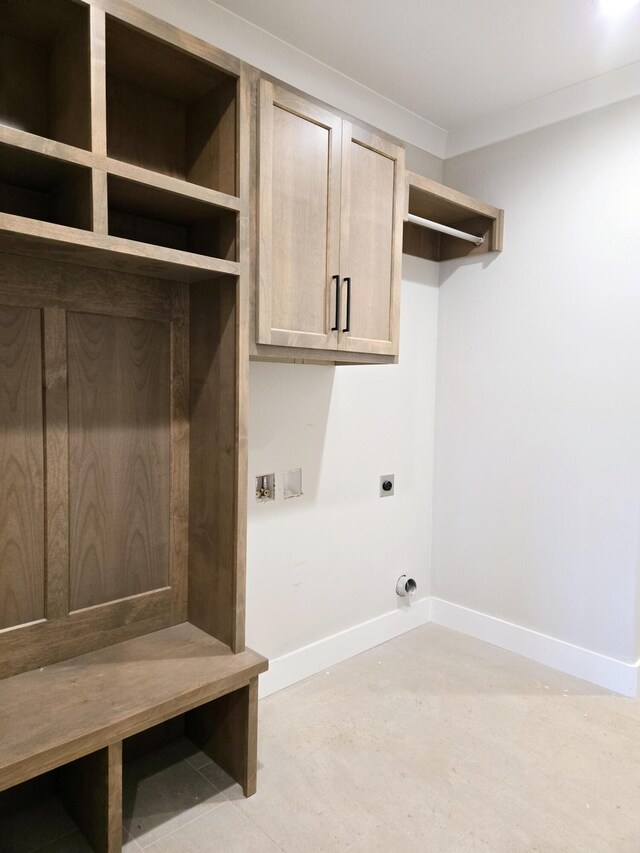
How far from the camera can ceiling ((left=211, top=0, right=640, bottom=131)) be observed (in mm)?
1892

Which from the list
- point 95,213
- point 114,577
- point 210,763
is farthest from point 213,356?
point 210,763

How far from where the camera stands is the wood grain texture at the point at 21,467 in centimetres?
A: 153

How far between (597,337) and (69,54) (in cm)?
216

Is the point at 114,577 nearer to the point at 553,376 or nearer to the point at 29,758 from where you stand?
the point at 29,758

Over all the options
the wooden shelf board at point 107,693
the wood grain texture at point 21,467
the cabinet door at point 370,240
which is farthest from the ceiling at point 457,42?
the wooden shelf board at point 107,693

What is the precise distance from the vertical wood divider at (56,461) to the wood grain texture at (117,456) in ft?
0.08

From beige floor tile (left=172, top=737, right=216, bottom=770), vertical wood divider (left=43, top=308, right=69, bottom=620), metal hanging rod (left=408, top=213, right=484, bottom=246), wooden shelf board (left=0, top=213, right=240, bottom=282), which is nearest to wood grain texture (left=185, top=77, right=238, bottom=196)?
wooden shelf board (left=0, top=213, right=240, bottom=282)

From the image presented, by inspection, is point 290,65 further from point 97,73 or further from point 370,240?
point 97,73

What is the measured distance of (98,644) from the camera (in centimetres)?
173

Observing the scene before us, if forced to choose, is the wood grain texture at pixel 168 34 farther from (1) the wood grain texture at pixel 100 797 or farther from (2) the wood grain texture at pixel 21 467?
(1) the wood grain texture at pixel 100 797

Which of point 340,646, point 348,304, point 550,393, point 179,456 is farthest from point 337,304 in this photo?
point 340,646

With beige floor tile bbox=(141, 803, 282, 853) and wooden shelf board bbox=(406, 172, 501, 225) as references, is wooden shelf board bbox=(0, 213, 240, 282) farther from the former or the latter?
beige floor tile bbox=(141, 803, 282, 853)

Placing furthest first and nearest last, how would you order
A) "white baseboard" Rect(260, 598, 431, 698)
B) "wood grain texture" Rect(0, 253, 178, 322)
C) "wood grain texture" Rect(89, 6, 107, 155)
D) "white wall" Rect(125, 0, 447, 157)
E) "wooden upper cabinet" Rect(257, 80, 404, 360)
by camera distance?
"white baseboard" Rect(260, 598, 431, 698) → "white wall" Rect(125, 0, 447, 157) → "wooden upper cabinet" Rect(257, 80, 404, 360) → "wood grain texture" Rect(0, 253, 178, 322) → "wood grain texture" Rect(89, 6, 107, 155)

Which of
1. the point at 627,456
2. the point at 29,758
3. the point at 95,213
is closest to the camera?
the point at 29,758
